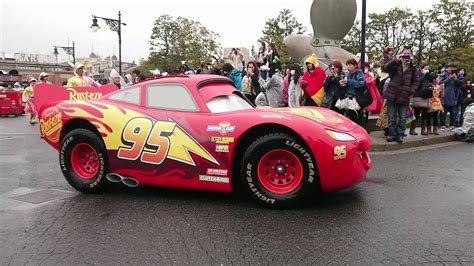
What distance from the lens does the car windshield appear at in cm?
475

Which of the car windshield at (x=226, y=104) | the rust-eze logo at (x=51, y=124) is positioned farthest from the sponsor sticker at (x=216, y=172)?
the rust-eze logo at (x=51, y=124)

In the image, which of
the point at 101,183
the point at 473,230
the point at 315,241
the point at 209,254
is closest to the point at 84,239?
the point at 209,254

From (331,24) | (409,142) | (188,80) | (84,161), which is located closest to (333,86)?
(409,142)

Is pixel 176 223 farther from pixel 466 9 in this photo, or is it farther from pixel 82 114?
pixel 466 9

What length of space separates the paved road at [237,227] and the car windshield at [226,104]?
1.04 m

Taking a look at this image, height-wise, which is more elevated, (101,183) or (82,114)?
(82,114)

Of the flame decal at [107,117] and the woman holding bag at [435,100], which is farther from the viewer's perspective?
the woman holding bag at [435,100]

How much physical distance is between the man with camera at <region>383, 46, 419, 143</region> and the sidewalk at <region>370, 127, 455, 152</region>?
545 mm

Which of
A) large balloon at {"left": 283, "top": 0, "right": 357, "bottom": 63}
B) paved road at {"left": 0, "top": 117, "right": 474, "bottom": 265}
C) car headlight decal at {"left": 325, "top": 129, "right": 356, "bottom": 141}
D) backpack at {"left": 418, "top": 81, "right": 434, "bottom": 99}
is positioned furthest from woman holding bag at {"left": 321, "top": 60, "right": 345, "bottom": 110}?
large balloon at {"left": 283, "top": 0, "right": 357, "bottom": 63}

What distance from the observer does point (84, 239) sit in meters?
3.54

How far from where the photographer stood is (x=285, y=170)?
14.1 ft

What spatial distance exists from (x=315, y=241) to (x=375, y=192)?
6.00ft

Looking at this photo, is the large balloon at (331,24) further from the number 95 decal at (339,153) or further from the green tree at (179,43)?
the green tree at (179,43)

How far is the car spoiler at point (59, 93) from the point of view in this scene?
6281 mm
